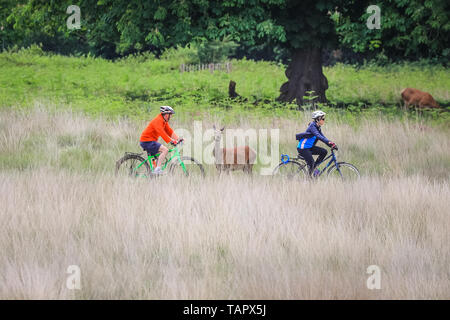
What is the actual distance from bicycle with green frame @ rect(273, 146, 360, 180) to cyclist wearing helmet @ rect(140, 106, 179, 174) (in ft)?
6.12

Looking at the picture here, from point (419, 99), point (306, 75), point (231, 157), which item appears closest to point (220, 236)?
point (231, 157)

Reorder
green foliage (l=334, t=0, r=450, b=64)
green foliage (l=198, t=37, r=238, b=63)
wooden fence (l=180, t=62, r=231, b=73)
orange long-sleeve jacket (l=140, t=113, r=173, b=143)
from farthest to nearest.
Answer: green foliage (l=198, t=37, r=238, b=63) → wooden fence (l=180, t=62, r=231, b=73) → green foliage (l=334, t=0, r=450, b=64) → orange long-sleeve jacket (l=140, t=113, r=173, b=143)

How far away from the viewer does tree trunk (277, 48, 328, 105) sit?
744 inches

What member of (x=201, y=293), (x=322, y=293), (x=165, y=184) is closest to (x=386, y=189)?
(x=165, y=184)

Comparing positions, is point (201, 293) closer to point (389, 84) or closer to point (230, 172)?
point (230, 172)

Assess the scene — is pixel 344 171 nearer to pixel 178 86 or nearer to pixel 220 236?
pixel 220 236

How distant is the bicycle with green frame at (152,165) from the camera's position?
8.92m

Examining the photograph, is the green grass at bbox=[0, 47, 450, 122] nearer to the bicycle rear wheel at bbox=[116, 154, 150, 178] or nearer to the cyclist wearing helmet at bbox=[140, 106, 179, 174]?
the bicycle rear wheel at bbox=[116, 154, 150, 178]

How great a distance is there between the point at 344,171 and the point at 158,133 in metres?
3.29

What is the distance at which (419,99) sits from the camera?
18766 mm

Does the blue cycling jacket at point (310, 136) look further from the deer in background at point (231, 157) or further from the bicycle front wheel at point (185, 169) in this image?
the bicycle front wheel at point (185, 169)

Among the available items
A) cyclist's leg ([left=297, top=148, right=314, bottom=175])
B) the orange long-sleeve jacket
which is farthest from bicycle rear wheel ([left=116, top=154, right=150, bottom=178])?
cyclist's leg ([left=297, top=148, right=314, bottom=175])

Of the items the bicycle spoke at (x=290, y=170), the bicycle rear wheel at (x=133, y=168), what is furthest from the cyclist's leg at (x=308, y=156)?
the bicycle rear wheel at (x=133, y=168)
